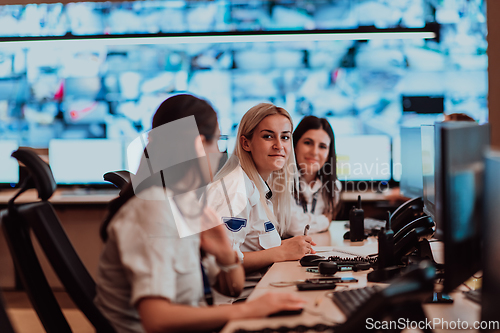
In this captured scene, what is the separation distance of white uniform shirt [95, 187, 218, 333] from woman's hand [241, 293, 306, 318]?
0.45 ft

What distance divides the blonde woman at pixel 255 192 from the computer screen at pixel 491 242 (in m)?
0.91

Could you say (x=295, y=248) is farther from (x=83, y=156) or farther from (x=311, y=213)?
(x=83, y=156)

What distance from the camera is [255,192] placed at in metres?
1.92

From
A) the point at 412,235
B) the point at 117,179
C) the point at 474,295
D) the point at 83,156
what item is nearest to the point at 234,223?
the point at 117,179

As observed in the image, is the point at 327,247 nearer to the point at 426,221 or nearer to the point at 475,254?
the point at 426,221

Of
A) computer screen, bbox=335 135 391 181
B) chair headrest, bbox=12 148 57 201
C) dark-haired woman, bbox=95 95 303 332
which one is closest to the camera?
dark-haired woman, bbox=95 95 303 332

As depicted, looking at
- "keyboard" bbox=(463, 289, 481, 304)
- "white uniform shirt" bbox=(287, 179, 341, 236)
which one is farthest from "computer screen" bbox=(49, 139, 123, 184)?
"keyboard" bbox=(463, 289, 481, 304)

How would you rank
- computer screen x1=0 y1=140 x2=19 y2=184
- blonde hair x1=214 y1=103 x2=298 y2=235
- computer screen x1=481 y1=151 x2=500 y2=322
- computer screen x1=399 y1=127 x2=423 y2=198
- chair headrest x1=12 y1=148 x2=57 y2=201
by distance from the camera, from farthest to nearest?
computer screen x1=0 y1=140 x2=19 y2=184 → computer screen x1=399 y1=127 x2=423 y2=198 → blonde hair x1=214 y1=103 x2=298 y2=235 → chair headrest x1=12 y1=148 x2=57 y2=201 → computer screen x1=481 y1=151 x2=500 y2=322

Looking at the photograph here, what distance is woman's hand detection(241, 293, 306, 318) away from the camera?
1.00m

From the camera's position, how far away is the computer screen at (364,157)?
12.6ft

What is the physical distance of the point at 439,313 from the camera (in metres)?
1.05

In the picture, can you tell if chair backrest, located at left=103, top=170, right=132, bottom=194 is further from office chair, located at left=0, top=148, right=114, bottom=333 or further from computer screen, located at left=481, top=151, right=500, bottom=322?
computer screen, located at left=481, top=151, right=500, bottom=322

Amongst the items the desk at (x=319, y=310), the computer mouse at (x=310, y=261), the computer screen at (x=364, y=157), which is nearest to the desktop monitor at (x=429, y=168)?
the desk at (x=319, y=310)

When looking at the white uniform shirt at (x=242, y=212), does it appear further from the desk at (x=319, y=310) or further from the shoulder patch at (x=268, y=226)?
the desk at (x=319, y=310)
